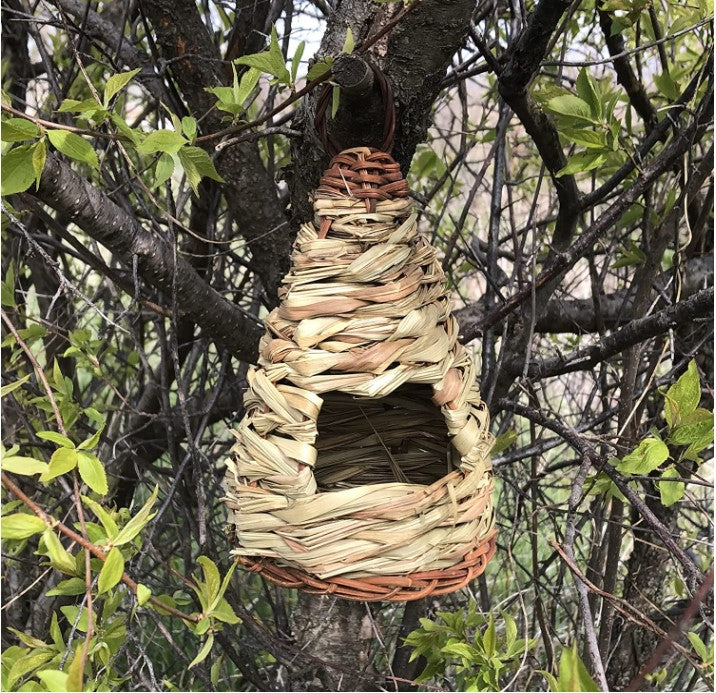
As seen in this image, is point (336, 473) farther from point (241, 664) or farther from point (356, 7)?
point (356, 7)

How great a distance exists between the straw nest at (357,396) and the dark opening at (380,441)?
0.22 m

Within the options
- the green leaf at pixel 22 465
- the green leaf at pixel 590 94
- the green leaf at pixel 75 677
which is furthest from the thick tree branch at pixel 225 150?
the green leaf at pixel 75 677

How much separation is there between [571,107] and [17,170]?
51cm

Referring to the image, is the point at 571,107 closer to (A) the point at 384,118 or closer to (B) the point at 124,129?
(A) the point at 384,118

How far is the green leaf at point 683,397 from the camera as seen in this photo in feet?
2.09

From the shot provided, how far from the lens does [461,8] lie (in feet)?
2.17

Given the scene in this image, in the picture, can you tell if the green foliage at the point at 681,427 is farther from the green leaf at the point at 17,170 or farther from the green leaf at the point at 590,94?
the green leaf at the point at 17,170

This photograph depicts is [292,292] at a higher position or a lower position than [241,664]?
higher

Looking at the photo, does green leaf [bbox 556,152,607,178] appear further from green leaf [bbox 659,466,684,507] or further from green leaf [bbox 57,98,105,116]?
green leaf [bbox 57,98,105,116]

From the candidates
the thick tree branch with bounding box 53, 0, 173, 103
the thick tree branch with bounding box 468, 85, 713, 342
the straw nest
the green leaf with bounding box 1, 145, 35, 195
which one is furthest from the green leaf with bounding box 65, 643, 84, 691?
the thick tree branch with bounding box 53, 0, 173, 103

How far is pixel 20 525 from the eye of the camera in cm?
48

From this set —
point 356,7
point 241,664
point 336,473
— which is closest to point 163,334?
point 336,473

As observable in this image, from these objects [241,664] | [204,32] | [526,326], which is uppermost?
[204,32]

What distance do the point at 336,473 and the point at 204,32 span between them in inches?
23.7
